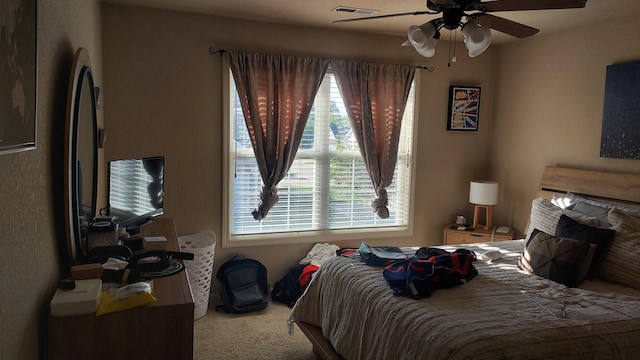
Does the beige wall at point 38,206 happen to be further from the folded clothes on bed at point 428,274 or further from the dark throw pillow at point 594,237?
the dark throw pillow at point 594,237

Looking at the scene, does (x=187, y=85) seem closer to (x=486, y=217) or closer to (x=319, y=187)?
(x=319, y=187)

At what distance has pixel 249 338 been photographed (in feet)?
11.1

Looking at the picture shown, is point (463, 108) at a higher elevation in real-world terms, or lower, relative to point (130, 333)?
higher

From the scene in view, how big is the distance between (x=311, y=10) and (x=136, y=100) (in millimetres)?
1575

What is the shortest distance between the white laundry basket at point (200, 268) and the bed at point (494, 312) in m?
0.91

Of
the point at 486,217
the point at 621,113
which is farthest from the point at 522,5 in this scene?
the point at 486,217

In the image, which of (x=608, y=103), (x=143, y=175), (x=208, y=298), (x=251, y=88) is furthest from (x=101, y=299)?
(x=608, y=103)

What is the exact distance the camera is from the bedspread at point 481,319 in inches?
77.4

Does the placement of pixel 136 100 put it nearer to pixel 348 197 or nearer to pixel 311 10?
pixel 311 10

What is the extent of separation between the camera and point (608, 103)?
3611 millimetres

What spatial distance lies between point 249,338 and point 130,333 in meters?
1.90

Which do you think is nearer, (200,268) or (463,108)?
(200,268)

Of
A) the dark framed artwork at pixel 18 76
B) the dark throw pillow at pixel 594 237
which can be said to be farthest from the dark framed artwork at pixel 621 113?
the dark framed artwork at pixel 18 76

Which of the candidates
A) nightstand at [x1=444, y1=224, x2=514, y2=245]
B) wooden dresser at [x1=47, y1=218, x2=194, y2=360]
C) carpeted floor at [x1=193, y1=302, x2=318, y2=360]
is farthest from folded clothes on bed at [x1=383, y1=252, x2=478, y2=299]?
nightstand at [x1=444, y1=224, x2=514, y2=245]
